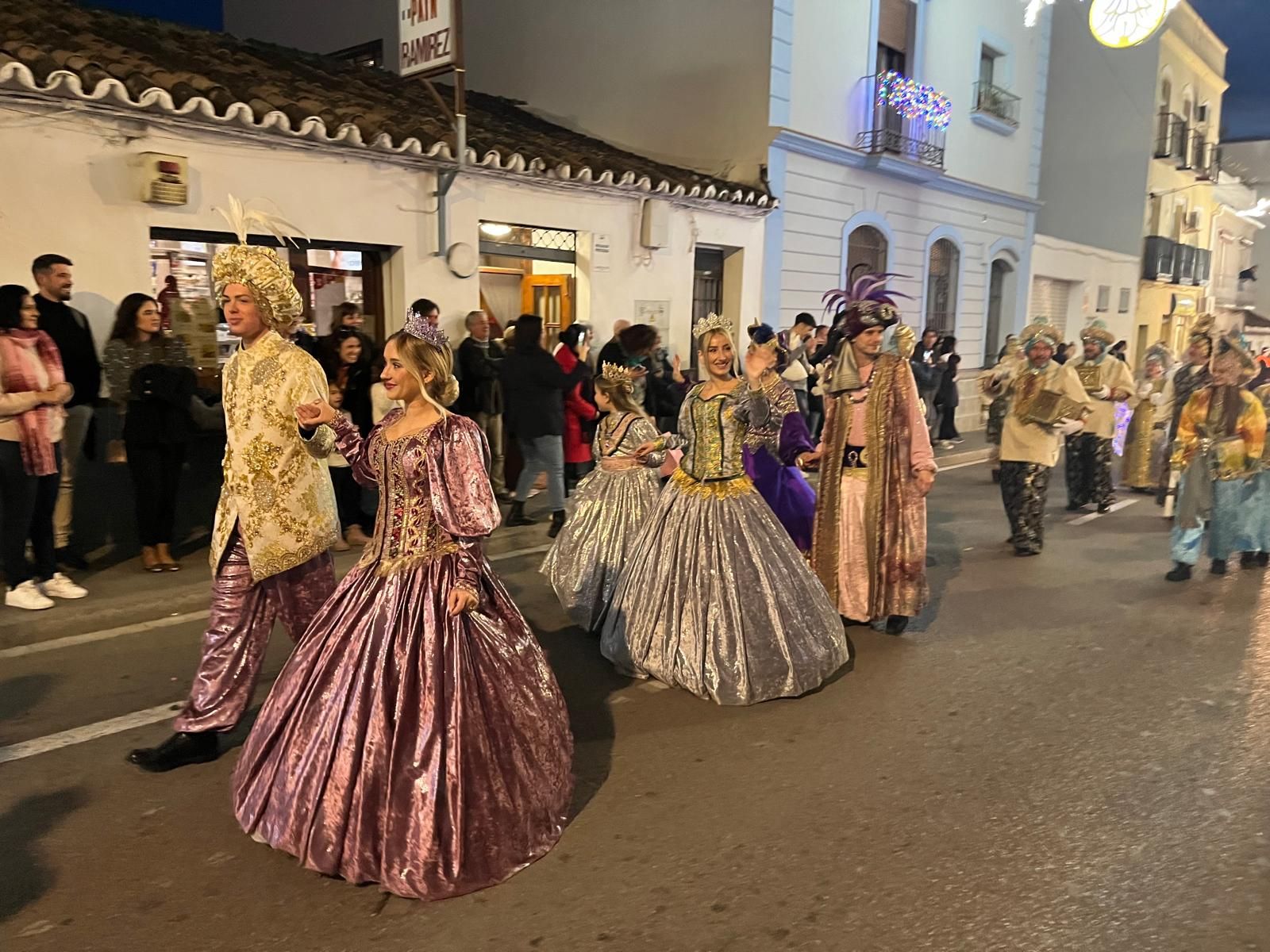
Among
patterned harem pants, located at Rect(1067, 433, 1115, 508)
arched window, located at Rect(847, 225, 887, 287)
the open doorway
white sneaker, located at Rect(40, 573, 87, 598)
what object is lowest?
white sneaker, located at Rect(40, 573, 87, 598)

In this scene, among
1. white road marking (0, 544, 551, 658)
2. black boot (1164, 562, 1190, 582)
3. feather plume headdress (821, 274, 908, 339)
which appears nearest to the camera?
white road marking (0, 544, 551, 658)

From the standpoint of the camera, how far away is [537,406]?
785cm

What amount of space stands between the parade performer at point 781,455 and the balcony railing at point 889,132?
8257mm

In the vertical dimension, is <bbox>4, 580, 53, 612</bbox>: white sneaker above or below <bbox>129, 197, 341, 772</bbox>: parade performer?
below

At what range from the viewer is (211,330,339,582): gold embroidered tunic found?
364cm

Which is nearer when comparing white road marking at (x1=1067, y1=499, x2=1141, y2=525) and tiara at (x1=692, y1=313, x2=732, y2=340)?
tiara at (x1=692, y1=313, x2=732, y2=340)

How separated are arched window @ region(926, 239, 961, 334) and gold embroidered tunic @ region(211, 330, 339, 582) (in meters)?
14.3

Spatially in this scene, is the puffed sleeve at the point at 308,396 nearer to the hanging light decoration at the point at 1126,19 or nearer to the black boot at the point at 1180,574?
the black boot at the point at 1180,574

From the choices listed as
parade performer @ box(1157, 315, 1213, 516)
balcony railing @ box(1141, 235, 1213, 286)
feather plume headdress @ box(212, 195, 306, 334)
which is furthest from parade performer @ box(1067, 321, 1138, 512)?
balcony railing @ box(1141, 235, 1213, 286)

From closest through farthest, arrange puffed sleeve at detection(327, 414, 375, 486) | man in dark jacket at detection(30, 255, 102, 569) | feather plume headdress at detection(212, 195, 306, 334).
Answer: puffed sleeve at detection(327, 414, 375, 486) → feather plume headdress at detection(212, 195, 306, 334) → man in dark jacket at detection(30, 255, 102, 569)

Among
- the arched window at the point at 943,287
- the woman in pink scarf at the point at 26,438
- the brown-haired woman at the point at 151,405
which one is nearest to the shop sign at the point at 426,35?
the brown-haired woman at the point at 151,405

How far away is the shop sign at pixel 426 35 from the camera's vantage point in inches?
331

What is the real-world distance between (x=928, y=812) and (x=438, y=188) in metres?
7.30

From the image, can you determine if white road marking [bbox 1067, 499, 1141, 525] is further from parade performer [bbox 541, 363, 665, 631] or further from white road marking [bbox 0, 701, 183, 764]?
white road marking [bbox 0, 701, 183, 764]
